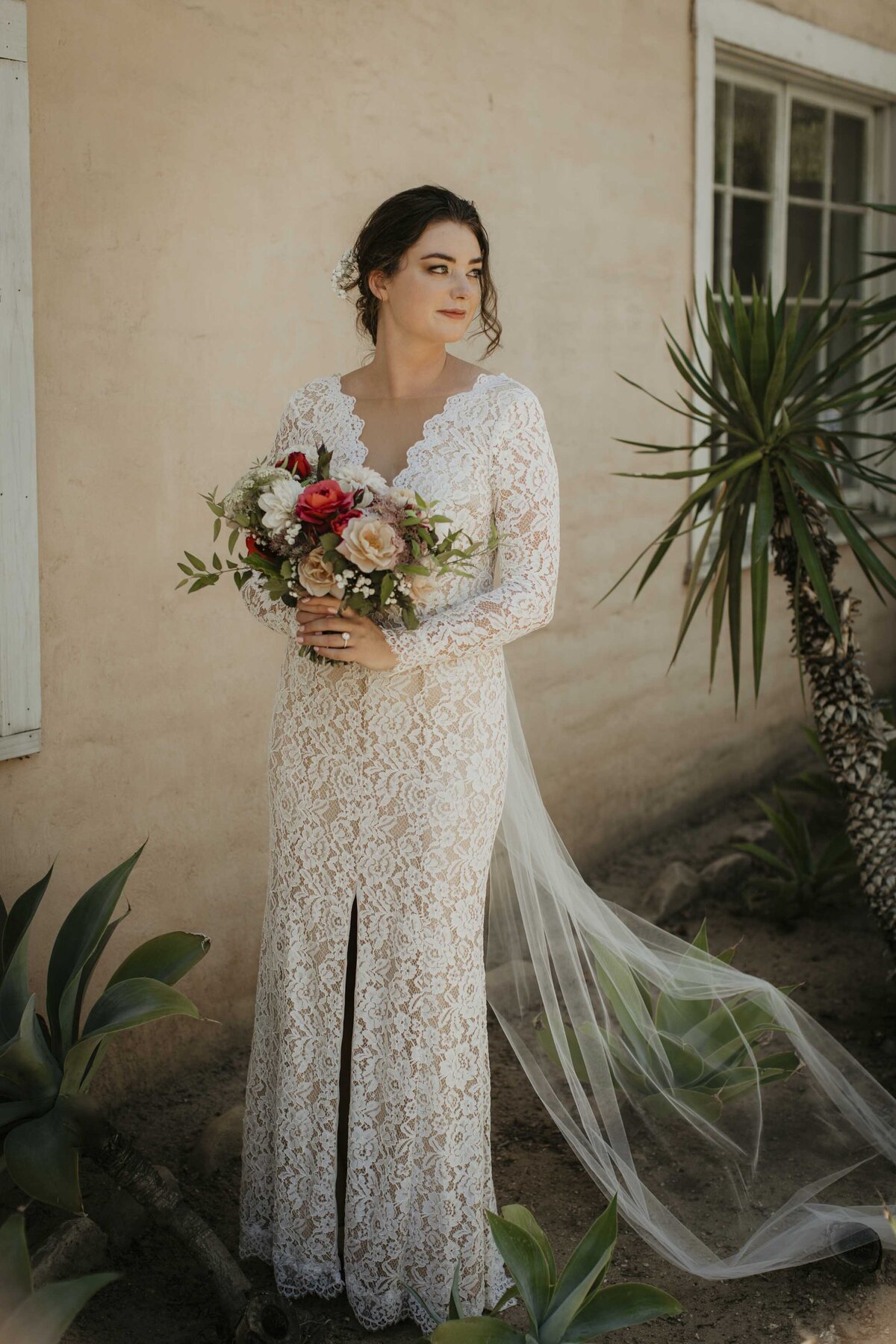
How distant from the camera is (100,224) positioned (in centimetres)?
348

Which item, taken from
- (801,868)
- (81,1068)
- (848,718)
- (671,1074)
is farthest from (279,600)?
(801,868)

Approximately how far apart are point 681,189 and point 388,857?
3.99 m

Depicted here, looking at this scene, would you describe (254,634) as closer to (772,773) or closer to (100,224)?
(100,224)

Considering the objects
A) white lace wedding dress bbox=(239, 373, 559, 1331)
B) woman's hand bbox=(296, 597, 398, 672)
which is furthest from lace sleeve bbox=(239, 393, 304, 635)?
woman's hand bbox=(296, 597, 398, 672)

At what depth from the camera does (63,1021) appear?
275cm

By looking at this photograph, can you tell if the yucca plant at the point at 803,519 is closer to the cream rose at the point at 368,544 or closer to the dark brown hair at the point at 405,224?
the dark brown hair at the point at 405,224

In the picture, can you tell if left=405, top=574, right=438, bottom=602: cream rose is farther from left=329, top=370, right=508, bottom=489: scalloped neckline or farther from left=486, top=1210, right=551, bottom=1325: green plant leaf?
left=486, top=1210, right=551, bottom=1325: green plant leaf

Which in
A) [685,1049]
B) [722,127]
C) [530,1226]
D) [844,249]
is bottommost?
[530,1226]

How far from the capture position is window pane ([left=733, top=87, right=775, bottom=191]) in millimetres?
6242

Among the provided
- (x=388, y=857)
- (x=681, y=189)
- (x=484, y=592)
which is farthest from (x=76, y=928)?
(x=681, y=189)

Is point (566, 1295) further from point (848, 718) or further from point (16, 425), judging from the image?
point (16, 425)

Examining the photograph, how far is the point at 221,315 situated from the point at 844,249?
14.8 ft

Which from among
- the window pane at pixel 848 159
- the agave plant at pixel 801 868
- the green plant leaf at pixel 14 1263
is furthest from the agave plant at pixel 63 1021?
the window pane at pixel 848 159

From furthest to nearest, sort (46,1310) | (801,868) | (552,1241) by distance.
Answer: (801,868) < (552,1241) < (46,1310)
